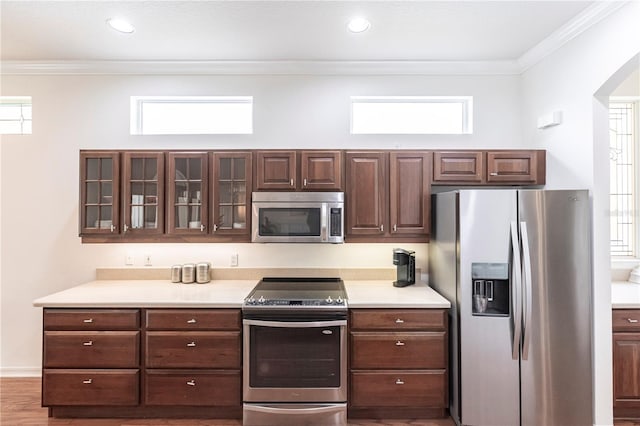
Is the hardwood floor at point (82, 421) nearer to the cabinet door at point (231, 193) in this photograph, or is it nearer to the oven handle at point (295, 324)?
the oven handle at point (295, 324)

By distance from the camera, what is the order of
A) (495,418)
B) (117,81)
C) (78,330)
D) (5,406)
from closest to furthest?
(495,418) → (78,330) → (5,406) → (117,81)

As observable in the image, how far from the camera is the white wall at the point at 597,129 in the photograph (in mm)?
2242

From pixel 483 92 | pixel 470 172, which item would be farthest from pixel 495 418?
pixel 483 92

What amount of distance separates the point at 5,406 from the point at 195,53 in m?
3.37

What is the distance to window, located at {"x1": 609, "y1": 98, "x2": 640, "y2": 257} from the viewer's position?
11.5 ft

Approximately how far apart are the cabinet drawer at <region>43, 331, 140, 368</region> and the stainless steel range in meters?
0.89

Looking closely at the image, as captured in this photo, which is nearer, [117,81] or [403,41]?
[403,41]

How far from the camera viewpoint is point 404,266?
3029 mm

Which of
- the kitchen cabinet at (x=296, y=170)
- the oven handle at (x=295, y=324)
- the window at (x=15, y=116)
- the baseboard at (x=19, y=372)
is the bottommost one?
the baseboard at (x=19, y=372)

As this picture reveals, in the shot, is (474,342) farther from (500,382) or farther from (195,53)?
(195,53)

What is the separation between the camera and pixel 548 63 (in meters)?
2.89

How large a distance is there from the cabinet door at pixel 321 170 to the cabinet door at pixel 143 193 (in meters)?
1.25

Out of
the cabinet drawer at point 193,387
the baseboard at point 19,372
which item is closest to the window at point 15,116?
the baseboard at point 19,372

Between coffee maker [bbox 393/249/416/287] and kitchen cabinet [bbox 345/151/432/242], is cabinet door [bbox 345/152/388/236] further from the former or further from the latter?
coffee maker [bbox 393/249/416/287]
